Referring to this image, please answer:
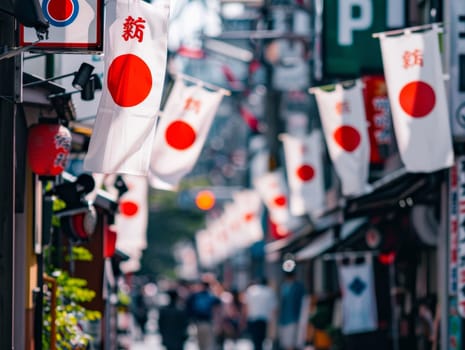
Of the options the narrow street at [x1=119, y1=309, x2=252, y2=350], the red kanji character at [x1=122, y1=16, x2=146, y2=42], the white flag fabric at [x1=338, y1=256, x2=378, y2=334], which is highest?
the red kanji character at [x1=122, y1=16, x2=146, y2=42]

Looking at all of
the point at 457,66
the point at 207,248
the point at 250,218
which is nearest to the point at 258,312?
the point at 250,218

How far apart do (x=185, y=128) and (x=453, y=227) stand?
346 cm

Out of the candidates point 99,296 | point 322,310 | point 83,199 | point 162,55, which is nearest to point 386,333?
point 322,310

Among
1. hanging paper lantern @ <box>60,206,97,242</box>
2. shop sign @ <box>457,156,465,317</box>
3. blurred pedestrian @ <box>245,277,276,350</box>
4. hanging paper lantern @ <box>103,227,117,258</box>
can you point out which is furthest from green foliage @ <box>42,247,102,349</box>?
blurred pedestrian @ <box>245,277,276,350</box>

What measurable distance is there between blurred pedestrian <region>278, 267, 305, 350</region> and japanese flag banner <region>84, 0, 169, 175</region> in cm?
1692

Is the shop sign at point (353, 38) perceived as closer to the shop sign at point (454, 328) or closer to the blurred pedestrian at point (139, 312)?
the shop sign at point (454, 328)

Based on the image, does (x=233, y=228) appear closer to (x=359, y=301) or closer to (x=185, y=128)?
(x=359, y=301)

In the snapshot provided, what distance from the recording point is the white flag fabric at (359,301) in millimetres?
23406

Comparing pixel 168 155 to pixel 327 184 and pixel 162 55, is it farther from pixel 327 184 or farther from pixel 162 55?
pixel 327 184

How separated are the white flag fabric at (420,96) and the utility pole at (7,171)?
20.0 ft

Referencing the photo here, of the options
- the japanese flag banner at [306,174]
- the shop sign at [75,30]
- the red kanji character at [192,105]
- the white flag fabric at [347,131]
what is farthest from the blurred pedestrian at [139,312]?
the shop sign at [75,30]

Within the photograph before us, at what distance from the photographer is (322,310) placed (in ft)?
91.8

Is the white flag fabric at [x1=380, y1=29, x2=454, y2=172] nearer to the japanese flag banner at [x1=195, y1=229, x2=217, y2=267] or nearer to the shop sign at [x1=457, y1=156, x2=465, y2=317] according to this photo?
the shop sign at [x1=457, y1=156, x2=465, y2=317]

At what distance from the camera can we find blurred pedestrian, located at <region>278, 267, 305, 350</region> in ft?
95.9
